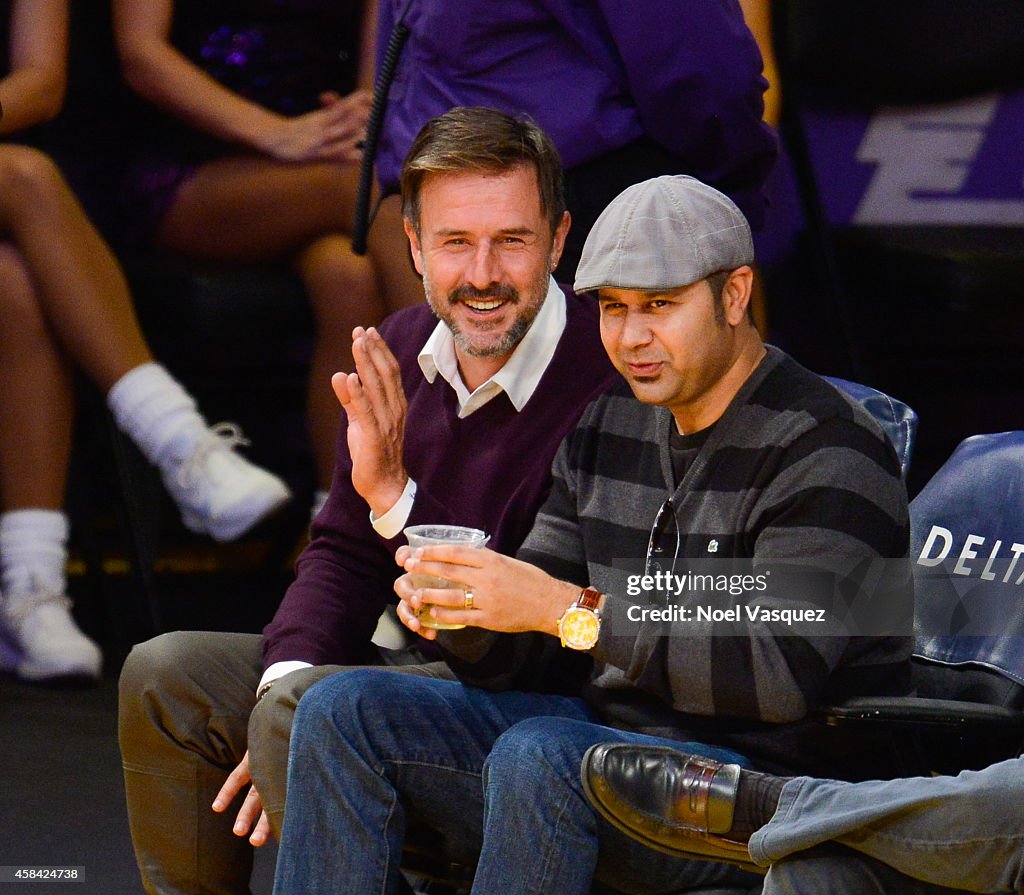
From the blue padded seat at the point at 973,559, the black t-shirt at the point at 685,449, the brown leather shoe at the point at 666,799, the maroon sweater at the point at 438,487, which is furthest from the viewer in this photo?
the maroon sweater at the point at 438,487

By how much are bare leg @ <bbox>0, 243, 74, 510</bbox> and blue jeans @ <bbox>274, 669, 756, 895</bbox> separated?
219 cm

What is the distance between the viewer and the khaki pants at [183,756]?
2293mm

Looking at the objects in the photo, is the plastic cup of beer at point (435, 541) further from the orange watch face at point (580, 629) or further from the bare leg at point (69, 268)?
the bare leg at point (69, 268)

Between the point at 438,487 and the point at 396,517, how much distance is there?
8 cm

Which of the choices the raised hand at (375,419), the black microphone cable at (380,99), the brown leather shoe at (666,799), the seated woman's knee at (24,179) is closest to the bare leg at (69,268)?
the seated woman's knee at (24,179)

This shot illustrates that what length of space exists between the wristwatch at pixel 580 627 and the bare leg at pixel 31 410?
243 centimetres

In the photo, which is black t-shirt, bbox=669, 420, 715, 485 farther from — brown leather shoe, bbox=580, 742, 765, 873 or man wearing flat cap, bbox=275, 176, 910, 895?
brown leather shoe, bbox=580, 742, 765, 873

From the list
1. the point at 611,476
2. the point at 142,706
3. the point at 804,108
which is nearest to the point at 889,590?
the point at 611,476

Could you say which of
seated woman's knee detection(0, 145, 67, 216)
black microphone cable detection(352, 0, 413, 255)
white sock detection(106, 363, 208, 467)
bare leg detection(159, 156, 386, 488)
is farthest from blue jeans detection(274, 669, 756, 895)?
seated woman's knee detection(0, 145, 67, 216)

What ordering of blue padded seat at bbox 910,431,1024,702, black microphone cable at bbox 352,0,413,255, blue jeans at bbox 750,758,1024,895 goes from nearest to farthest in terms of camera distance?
blue jeans at bbox 750,758,1024,895, blue padded seat at bbox 910,431,1024,702, black microphone cable at bbox 352,0,413,255

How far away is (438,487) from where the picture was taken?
237 cm

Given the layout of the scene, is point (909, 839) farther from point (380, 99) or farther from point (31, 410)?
point (31, 410)

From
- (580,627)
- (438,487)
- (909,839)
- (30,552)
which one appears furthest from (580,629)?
(30,552)

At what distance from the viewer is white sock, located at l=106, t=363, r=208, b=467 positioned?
3979mm
